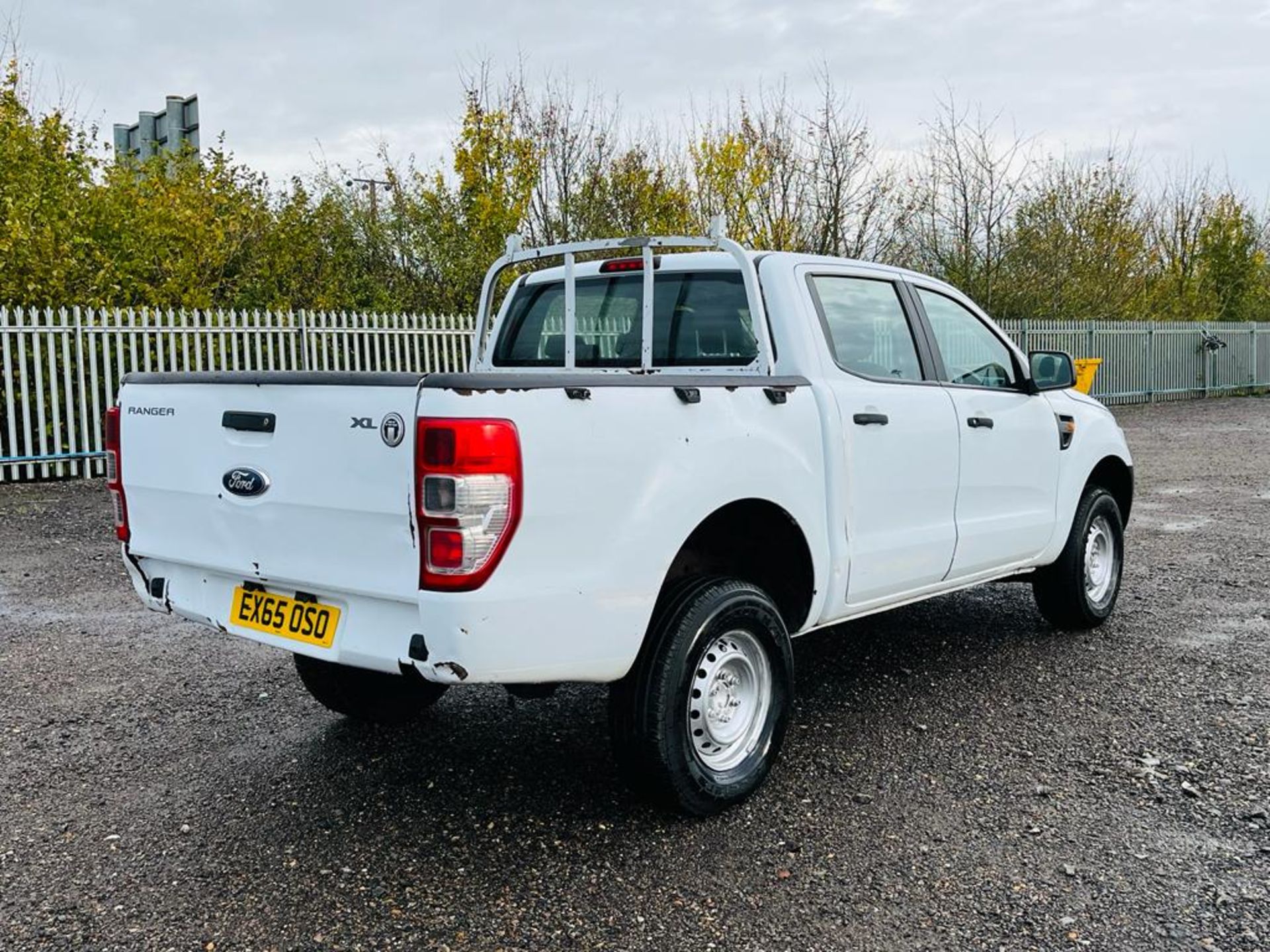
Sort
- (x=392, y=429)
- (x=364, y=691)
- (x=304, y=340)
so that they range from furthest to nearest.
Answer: (x=304, y=340), (x=364, y=691), (x=392, y=429)

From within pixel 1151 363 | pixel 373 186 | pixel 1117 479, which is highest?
pixel 373 186

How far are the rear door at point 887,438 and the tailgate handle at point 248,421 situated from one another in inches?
77.2

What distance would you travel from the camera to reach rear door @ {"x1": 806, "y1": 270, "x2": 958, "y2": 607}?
4.26m

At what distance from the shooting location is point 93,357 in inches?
478

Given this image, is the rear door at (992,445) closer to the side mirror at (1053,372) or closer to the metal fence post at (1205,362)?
the side mirror at (1053,372)

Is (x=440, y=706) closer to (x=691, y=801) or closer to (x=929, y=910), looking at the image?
(x=691, y=801)

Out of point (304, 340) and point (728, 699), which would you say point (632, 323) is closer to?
point (728, 699)

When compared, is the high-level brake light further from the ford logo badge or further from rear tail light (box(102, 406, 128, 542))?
rear tail light (box(102, 406, 128, 542))

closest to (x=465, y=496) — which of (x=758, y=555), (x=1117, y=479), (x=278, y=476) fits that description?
(x=278, y=476)

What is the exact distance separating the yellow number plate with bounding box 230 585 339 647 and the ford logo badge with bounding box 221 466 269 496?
1.07 feet

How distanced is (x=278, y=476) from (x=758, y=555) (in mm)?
1712

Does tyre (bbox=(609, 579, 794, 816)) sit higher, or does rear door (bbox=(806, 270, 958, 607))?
rear door (bbox=(806, 270, 958, 607))

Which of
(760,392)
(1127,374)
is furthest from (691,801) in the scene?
(1127,374)

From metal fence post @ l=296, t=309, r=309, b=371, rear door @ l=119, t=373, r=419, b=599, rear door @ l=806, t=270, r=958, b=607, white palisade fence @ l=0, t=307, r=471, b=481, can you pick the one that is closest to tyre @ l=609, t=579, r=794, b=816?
rear door @ l=806, t=270, r=958, b=607
